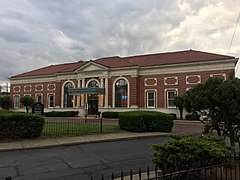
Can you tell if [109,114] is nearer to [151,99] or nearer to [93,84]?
[151,99]

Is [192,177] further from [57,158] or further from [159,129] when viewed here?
[159,129]

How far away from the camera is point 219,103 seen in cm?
712

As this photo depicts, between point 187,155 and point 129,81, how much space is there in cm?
3347

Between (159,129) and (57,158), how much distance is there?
9865 millimetres

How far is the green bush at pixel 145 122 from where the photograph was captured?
1698 centimetres

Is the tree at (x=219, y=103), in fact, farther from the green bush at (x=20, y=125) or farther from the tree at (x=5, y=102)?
the tree at (x=5, y=102)

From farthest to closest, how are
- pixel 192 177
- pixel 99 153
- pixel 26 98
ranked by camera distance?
pixel 26 98, pixel 99 153, pixel 192 177

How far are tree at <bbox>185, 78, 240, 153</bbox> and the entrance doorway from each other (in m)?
34.5

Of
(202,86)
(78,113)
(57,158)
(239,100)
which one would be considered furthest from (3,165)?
(78,113)

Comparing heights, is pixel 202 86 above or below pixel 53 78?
below

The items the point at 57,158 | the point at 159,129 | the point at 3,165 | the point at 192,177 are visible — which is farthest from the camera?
the point at 159,129

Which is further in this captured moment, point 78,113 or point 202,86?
point 78,113

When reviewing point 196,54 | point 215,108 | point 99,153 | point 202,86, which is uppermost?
point 196,54

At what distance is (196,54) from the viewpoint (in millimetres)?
37781
